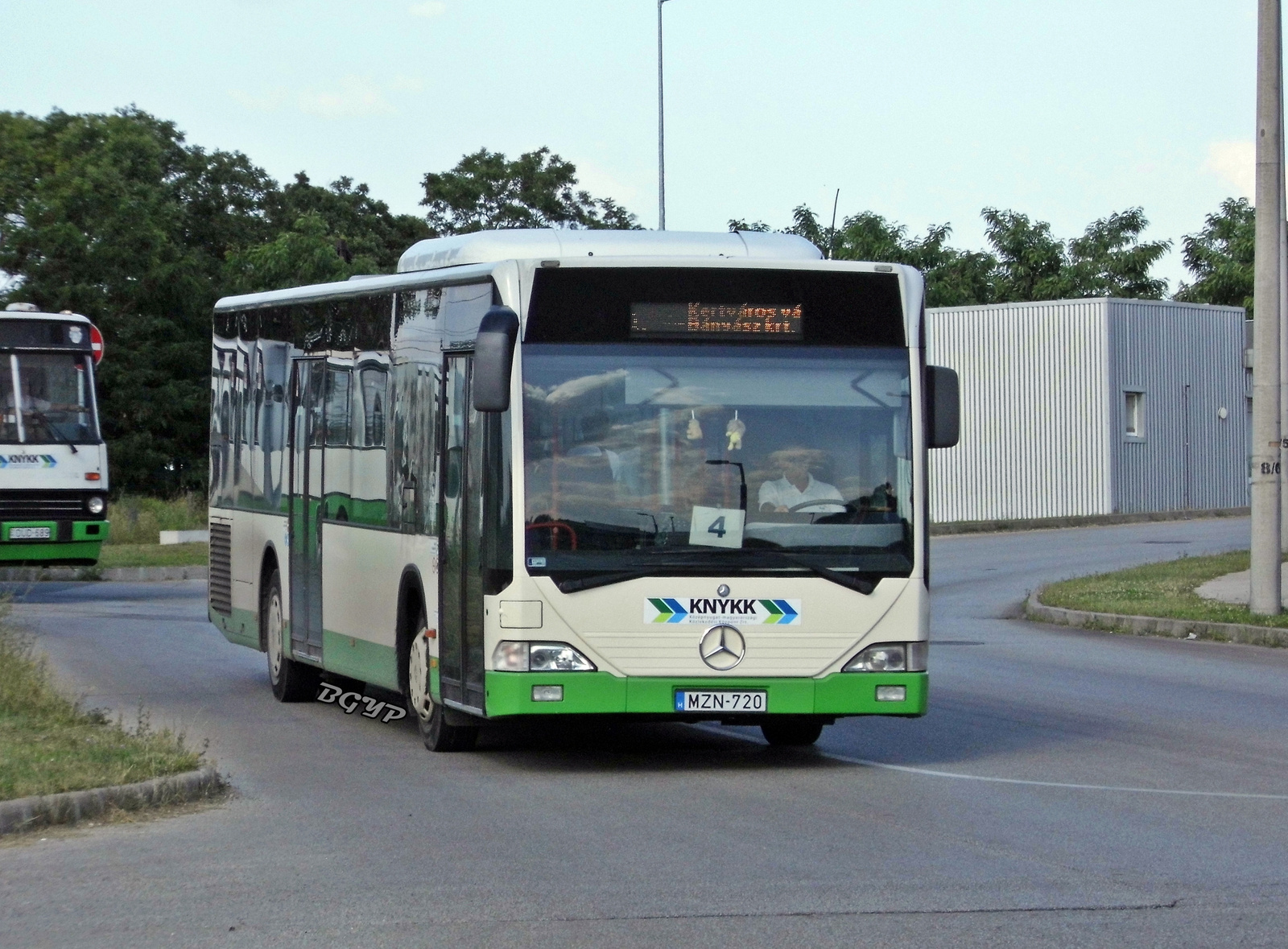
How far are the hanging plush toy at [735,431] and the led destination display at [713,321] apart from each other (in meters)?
0.47

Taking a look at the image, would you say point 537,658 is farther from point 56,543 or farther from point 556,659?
point 56,543

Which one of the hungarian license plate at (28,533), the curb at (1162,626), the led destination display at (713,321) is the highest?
the led destination display at (713,321)

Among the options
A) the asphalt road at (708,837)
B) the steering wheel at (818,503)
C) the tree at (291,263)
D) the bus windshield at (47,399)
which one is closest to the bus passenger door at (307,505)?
the asphalt road at (708,837)

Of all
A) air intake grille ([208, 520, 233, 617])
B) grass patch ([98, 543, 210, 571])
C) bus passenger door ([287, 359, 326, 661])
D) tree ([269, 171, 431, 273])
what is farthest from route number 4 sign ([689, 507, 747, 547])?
tree ([269, 171, 431, 273])

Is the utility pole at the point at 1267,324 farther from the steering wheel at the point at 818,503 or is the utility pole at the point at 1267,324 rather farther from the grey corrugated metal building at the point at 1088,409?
the grey corrugated metal building at the point at 1088,409

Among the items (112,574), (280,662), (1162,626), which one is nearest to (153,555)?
(112,574)

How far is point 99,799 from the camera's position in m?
9.37

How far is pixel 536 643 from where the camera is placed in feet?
35.3

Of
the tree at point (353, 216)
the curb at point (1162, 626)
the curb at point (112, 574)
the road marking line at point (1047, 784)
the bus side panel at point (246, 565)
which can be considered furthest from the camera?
the tree at point (353, 216)

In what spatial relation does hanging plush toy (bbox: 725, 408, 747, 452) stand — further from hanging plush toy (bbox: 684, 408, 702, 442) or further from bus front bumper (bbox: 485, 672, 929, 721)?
bus front bumper (bbox: 485, 672, 929, 721)

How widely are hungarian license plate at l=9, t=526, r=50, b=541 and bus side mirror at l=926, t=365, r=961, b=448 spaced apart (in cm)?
1749

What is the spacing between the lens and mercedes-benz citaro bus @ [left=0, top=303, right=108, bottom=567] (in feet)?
85.0

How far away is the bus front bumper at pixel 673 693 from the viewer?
10750 mm

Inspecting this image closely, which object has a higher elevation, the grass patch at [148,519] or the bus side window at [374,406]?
the bus side window at [374,406]
